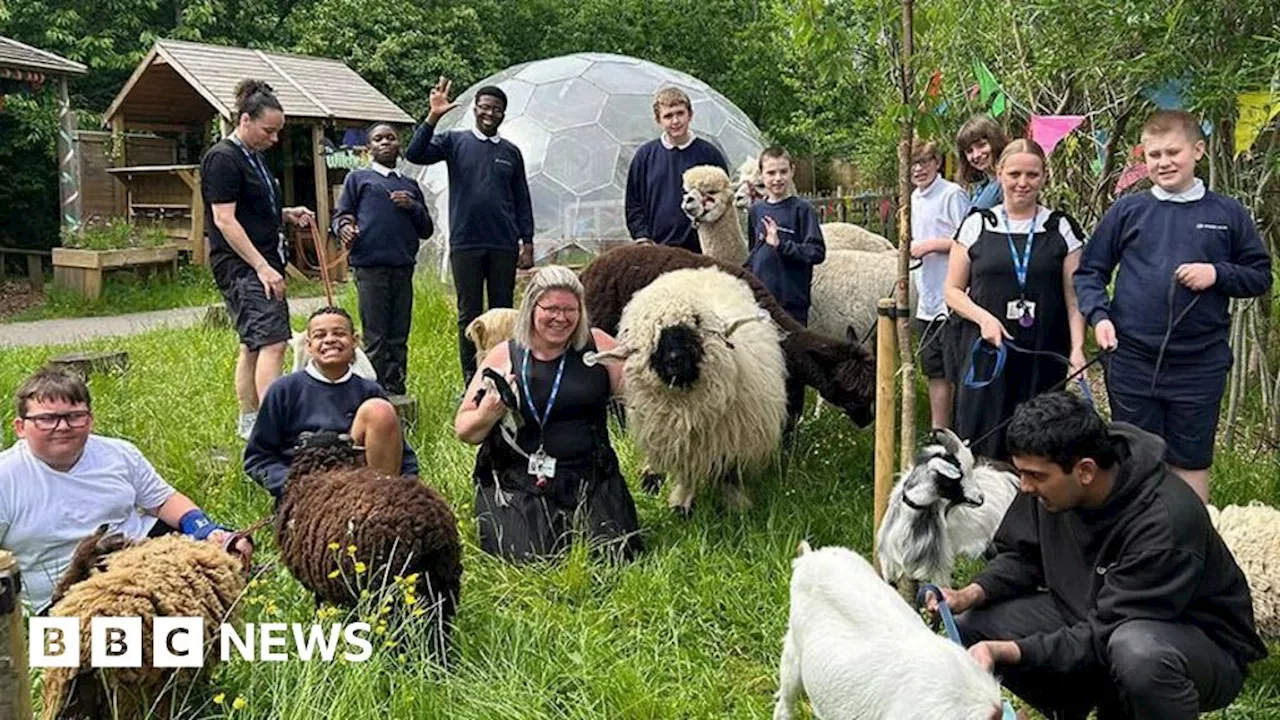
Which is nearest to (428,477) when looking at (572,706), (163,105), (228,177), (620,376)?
(620,376)

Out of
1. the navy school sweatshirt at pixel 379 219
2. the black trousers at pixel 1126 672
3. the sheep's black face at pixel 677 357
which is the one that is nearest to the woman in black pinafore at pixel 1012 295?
the sheep's black face at pixel 677 357

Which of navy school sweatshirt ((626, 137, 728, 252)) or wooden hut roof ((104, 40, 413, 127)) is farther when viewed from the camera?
wooden hut roof ((104, 40, 413, 127))

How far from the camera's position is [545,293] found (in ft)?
15.7

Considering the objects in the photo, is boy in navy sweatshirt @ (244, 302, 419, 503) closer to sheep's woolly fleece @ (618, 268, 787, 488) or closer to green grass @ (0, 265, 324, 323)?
sheep's woolly fleece @ (618, 268, 787, 488)

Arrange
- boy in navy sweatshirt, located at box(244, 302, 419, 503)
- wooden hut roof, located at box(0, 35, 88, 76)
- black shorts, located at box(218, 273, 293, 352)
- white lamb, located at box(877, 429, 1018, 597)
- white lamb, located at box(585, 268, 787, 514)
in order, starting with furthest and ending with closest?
1. wooden hut roof, located at box(0, 35, 88, 76)
2. black shorts, located at box(218, 273, 293, 352)
3. white lamb, located at box(585, 268, 787, 514)
4. boy in navy sweatshirt, located at box(244, 302, 419, 503)
5. white lamb, located at box(877, 429, 1018, 597)

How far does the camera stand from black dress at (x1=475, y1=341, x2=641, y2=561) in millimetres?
4777

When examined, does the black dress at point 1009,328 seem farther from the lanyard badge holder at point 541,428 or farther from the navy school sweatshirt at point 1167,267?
the lanyard badge holder at point 541,428

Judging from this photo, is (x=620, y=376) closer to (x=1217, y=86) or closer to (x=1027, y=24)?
(x=1217, y=86)

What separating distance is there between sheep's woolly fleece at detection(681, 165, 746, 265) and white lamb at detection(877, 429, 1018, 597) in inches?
119

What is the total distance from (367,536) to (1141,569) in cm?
232

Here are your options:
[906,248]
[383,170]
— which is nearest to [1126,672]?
[906,248]

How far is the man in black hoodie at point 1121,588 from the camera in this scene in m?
2.80

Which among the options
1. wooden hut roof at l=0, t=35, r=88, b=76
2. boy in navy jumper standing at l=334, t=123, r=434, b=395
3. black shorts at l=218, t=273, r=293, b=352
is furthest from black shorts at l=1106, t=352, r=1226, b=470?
wooden hut roof at l=0, t=35, r=88, b=76

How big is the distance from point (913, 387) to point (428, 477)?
9.44 feet
